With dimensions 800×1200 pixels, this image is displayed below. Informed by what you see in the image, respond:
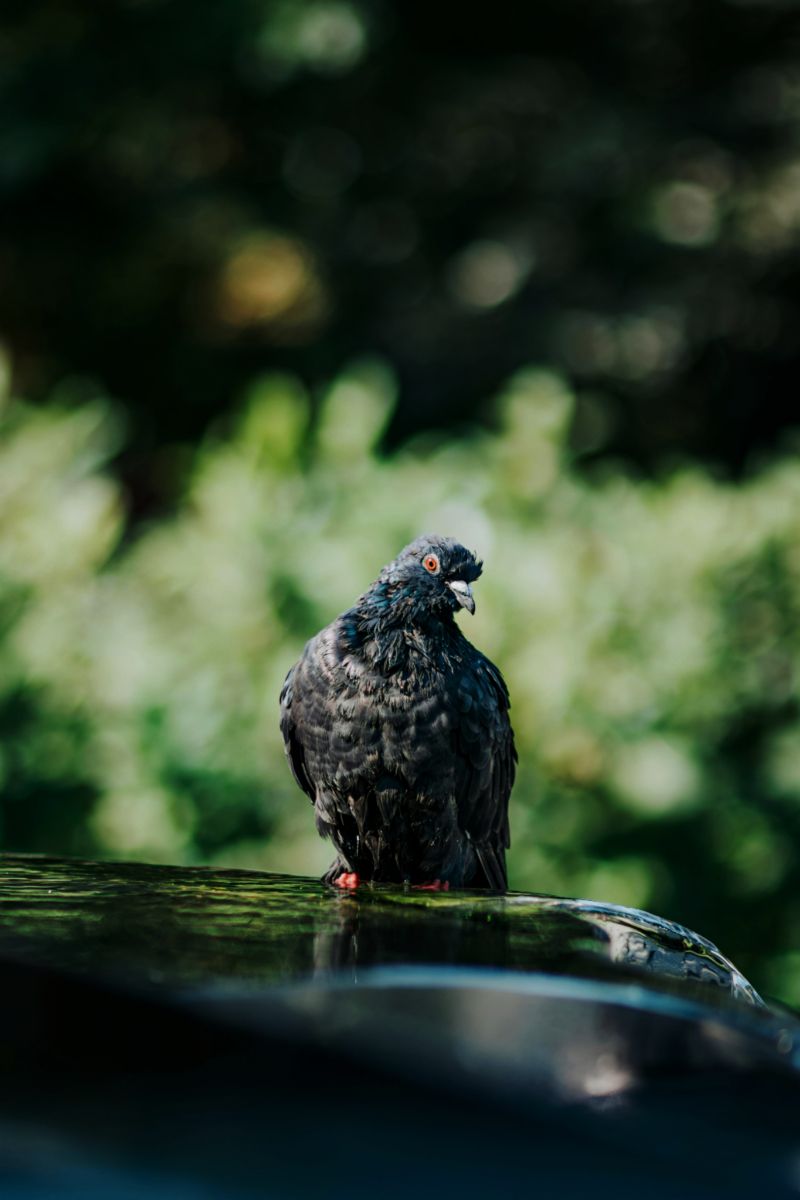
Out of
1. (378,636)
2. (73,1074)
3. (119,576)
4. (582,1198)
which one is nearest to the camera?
(582,1198)

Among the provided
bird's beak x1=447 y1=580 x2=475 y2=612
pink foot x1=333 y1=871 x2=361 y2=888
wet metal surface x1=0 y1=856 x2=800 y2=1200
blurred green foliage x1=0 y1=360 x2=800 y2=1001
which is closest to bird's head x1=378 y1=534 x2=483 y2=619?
bird's beak x1=447 y1=580 x2=475 y2=612

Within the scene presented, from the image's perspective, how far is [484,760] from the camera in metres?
2.55

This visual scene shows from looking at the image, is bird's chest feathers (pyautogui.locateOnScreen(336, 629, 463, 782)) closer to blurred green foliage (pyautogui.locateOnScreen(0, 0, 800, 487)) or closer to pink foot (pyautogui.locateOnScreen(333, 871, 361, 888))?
pink foot (pyautogui.locateOnScreen(333, 871, 361, 888))

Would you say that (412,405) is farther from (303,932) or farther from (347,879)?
(303,932)

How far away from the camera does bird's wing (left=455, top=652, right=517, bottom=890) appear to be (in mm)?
2484

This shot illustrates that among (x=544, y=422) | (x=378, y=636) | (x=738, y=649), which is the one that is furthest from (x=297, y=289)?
(x=378, y=636)

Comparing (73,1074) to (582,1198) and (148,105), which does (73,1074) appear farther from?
(148,105)

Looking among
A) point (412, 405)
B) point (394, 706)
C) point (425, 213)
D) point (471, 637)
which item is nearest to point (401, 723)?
point (394, 706)

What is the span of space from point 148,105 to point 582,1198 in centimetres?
1000

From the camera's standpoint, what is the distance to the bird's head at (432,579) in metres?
2.43

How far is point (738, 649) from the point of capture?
192 inches

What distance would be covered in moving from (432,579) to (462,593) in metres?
0.07

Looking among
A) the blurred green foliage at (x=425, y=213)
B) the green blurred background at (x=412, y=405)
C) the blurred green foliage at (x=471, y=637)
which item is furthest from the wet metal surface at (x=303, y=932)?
the blurred green foliage at (x=425, y=213)

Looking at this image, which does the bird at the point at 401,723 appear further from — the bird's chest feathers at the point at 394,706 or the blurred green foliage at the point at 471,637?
the blurred green foliage at the point at 471,637
